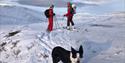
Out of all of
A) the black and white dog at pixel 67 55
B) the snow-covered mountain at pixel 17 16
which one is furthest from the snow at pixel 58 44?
the snow-covered mountain at pixel 17 16

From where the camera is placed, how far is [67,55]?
13930 millimetres

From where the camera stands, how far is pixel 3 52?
17406 millimetres

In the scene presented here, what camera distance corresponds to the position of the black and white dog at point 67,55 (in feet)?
43.4

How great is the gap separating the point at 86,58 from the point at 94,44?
9.76 feet

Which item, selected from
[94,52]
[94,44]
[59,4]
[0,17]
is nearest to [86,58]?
[94,52]

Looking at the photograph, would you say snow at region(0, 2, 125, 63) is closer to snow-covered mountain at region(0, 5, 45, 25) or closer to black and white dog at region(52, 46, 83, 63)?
black and white dog at region(52, 46, 83, 63)

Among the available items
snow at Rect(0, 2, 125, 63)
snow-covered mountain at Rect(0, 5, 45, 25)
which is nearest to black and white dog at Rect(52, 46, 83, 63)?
snow at Rect(0, 2, 125, 63)

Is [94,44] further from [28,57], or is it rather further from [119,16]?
[119,16]

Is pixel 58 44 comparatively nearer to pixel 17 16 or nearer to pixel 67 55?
pixel 67 55

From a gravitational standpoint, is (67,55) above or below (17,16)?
above

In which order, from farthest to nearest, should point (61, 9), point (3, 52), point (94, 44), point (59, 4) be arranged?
point (59, 4) → point (61, 9) → point (94, 44) → point (3, 52)

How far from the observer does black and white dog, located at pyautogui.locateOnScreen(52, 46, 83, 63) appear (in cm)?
1322

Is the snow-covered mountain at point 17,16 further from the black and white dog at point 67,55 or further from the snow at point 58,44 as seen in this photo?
the black and white dog at point 67,55

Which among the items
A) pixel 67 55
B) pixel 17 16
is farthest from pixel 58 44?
pixel 17 16
